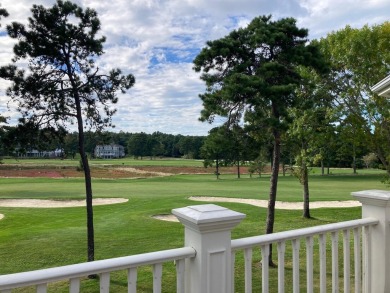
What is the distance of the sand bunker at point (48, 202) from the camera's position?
18.9m

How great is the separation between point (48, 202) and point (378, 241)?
19609 millimetres

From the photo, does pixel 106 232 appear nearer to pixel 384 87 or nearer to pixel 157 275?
pixel 384 87

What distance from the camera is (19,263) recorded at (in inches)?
338

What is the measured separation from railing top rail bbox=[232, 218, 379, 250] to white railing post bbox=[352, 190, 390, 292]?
0.08 meters

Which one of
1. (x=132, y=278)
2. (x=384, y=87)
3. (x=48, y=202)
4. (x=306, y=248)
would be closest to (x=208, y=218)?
(x=132, y=278)

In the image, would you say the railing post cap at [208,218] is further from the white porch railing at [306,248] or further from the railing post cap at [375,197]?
the railing post cap at [375,197]

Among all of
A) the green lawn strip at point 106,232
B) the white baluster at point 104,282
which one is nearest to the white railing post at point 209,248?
the white baluster at point 104,282

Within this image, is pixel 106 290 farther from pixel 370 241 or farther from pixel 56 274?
pixel 370 241

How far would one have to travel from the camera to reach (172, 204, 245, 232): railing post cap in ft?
6.81

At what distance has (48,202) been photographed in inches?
786

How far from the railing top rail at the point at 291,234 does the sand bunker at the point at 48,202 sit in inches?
680

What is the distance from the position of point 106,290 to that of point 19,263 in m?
7.99

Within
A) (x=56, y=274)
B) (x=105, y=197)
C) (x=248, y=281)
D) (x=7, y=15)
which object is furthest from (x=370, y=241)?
(x=105, y=197)

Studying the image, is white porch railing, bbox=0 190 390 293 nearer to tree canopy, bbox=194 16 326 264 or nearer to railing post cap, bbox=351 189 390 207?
railing post cap, bbox=351 189 390 207
